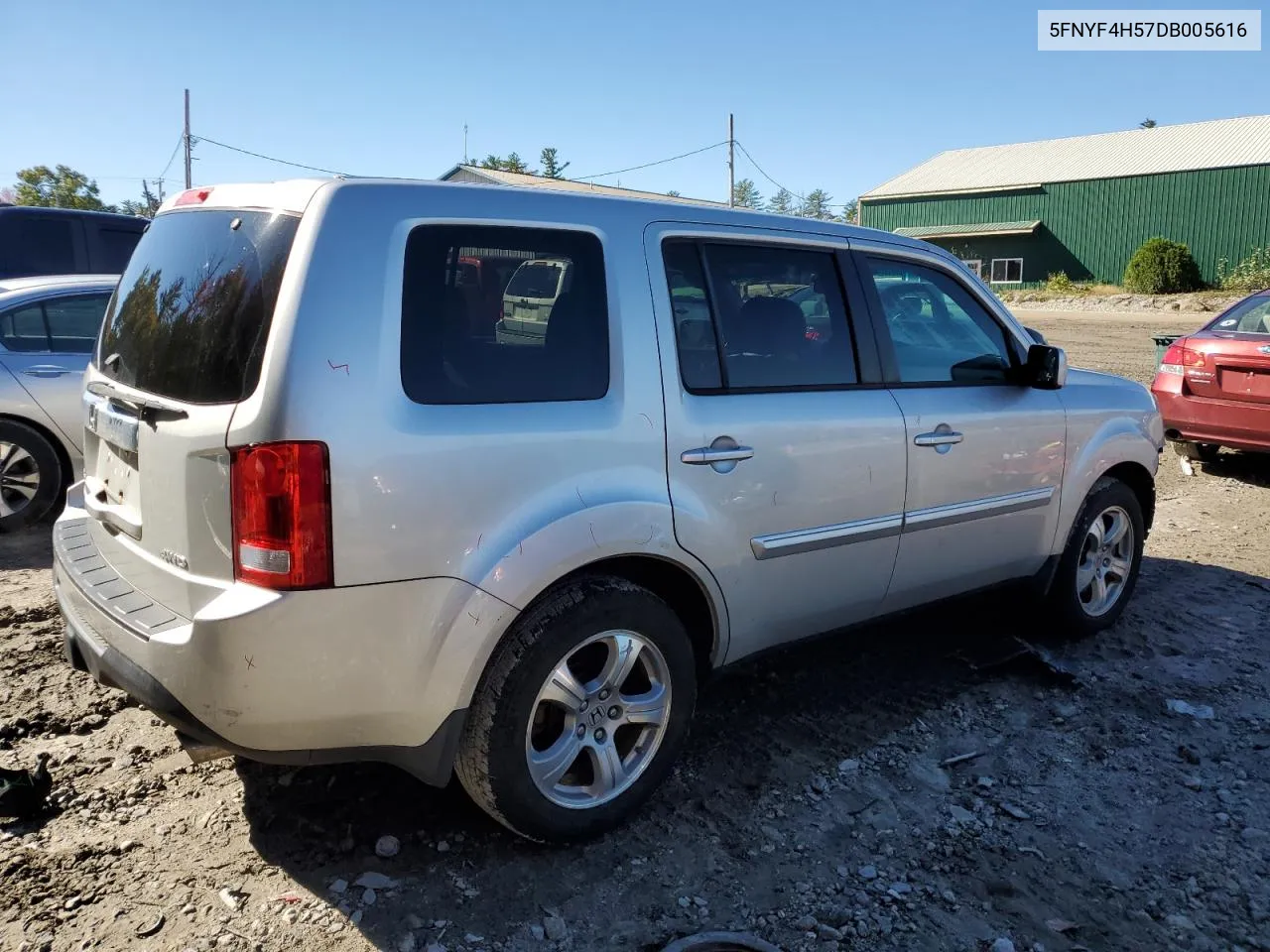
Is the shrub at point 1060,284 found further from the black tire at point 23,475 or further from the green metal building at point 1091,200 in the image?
the black tire at point 23,475

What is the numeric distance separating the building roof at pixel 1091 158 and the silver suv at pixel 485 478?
132 feet

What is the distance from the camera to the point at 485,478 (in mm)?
2652

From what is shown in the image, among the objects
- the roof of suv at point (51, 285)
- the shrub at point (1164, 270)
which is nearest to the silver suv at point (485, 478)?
the roof of suv at point (51, 285)

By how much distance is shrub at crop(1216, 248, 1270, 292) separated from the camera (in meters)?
33.7

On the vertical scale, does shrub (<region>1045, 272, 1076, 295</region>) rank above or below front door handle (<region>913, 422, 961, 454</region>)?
above

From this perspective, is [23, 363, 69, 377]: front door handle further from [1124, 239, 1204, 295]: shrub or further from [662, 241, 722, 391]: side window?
[1124, 239, 1204, 295]: shrub

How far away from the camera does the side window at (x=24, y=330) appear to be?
633 centimetres

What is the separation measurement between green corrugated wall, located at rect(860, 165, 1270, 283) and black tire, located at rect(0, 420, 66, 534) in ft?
102

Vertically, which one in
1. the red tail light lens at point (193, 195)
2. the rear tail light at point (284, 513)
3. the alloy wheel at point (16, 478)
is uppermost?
the red tail light lens at point (193, 195)

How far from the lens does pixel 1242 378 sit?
793cm

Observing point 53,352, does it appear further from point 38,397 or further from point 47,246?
point 47,246

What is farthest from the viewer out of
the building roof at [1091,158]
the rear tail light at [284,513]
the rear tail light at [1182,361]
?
the building roof at [1091,158]

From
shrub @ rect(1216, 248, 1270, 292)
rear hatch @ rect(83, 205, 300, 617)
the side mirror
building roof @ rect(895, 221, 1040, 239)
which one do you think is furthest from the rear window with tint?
building roof @ rect(895, 221, 1040, 239)

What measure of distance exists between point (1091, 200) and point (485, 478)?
42.7 meters
